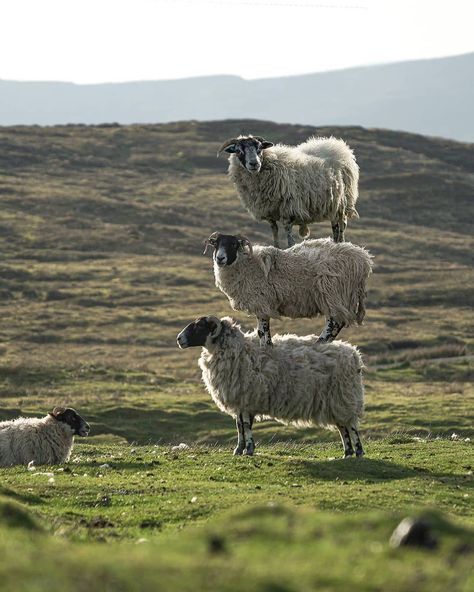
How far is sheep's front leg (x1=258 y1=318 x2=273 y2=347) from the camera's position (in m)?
21.5

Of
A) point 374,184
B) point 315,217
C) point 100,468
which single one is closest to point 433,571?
point 100,468

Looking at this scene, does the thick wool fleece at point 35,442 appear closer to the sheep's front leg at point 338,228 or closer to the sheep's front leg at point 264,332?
the sheep's front leg at point 264,332

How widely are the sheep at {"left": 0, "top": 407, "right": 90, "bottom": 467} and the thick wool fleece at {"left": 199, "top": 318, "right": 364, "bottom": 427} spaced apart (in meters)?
3.22

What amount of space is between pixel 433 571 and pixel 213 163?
13386 cm

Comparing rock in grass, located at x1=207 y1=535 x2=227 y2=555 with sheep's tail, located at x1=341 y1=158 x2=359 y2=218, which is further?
sheep's tail, located at x1=341 y1=158 x2=359 y2=218

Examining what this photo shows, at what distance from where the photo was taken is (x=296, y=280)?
21312mm

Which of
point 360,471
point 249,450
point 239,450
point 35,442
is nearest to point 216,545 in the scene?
point 360,471

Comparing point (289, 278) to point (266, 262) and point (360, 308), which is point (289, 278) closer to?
point (266, 262)

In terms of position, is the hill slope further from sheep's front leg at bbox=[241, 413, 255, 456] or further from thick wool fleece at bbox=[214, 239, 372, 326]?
thick wool fleece at bbox=[214, 239, 372, 326]

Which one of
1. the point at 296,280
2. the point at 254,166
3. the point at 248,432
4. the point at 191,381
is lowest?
the point at 191,381

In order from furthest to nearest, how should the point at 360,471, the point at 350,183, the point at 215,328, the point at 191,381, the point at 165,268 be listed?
1. the point at 165,268
2. the point at 191,381
3. the point at 350,183
4. the point at 215,328
5. the point at 360,471

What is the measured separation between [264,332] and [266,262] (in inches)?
56.8

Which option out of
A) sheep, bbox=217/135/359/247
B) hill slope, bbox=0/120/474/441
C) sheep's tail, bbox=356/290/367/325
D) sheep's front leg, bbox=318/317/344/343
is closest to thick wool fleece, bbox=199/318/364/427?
sheep's front leg, bbox=318/317/344/343

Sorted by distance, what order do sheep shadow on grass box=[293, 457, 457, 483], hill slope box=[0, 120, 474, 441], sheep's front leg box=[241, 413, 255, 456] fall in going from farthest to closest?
hill slope box=[0, 120, 474, 441] → sheep's front leg box=[241, 413, 255, 456] → sheep shadow on grass box=[293, 457, 457, 483]
